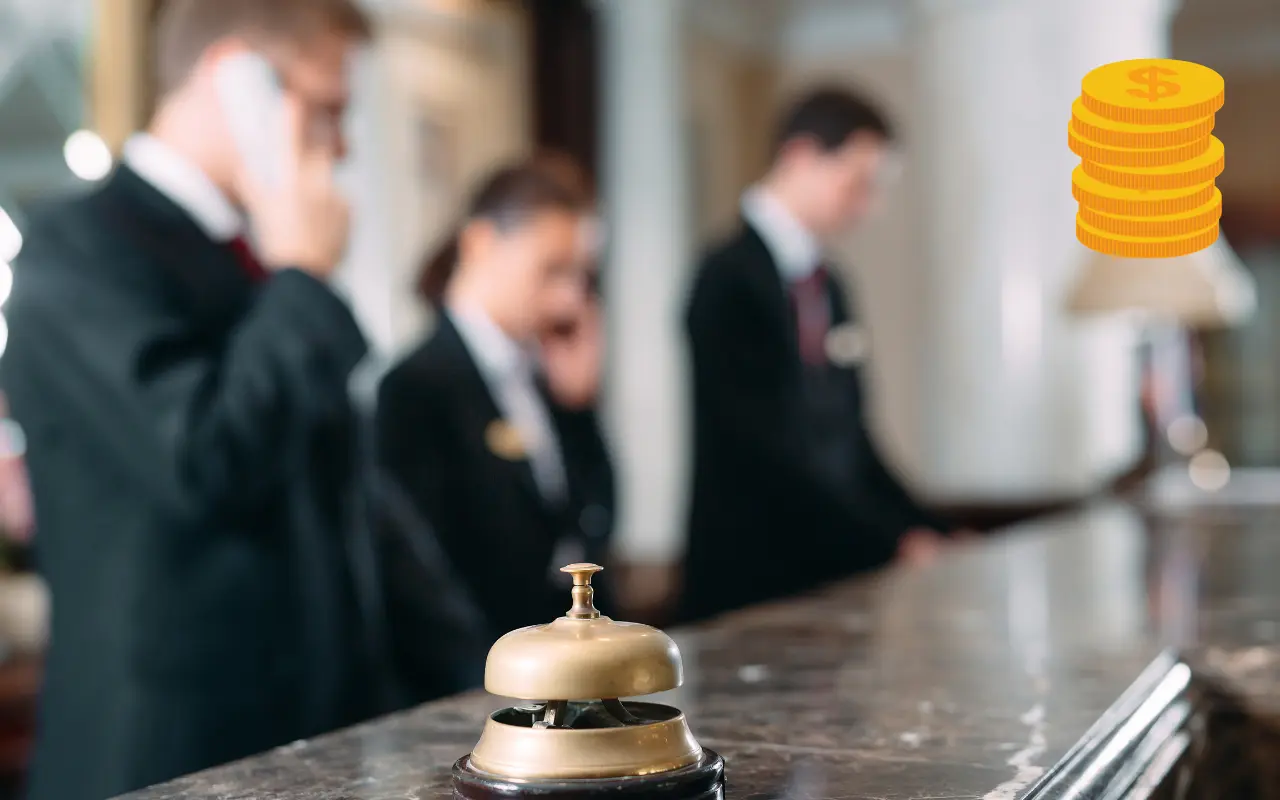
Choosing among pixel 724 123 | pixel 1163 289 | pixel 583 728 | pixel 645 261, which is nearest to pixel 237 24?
pixel 583 728

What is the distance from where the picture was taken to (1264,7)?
9.25 meters

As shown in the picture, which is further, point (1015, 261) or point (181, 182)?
point (1015, 261)

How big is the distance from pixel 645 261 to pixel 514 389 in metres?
4.90

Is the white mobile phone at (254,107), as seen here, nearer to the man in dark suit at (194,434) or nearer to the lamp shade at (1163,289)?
the man in dark suit at (194,434)

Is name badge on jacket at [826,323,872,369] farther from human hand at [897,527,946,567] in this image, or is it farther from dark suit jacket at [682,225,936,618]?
human hand at [897,527,946,567]

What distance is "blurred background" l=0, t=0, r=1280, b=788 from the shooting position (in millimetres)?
4234

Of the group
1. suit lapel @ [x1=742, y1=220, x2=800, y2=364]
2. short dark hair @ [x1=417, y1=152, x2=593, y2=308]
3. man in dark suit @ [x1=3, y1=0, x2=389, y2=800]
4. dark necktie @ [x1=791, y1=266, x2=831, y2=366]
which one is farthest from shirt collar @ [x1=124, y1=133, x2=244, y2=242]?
dark necktie @ [x1=791, y1=266, x2=831, y2=366]

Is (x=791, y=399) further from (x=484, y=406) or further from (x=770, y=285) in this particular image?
(x=484, y=406)

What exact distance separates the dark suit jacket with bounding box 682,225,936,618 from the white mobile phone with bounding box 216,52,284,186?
1.89 m

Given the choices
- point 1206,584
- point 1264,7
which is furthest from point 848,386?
point 1264,7

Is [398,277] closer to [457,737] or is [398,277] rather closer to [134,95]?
[134,95]

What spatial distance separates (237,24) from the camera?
1.89 meters

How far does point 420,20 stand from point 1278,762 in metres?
5.15

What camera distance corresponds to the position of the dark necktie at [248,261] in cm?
195
